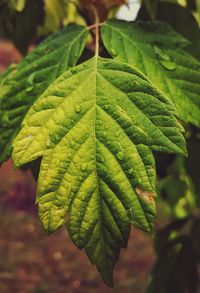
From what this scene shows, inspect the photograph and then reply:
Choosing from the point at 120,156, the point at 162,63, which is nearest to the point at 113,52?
the point at 162,63

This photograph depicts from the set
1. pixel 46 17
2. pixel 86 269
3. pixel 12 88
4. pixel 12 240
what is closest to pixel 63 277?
pixel 86 269

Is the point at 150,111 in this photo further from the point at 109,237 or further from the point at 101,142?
the point at 109,237

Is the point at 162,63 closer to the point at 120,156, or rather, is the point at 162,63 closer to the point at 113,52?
the point at 113,52

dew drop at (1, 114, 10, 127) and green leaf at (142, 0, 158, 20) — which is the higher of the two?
green leaf at (142, 0, 158, 20)

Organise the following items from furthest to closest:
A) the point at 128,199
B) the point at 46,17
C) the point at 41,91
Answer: the point at 46,17, the point at 41,91, the point at 128,199

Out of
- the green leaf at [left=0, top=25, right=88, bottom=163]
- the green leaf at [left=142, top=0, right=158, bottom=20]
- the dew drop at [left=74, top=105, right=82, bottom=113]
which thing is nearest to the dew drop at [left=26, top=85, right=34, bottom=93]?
the green leaf at [left=0, top=25, right=88, bottom=163]

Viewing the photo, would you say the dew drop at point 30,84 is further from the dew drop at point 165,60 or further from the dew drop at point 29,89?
the dew drop at point 165,60

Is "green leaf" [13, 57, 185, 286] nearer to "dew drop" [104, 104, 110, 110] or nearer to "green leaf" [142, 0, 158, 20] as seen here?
"dew drop" [104, 104, 110, 110]

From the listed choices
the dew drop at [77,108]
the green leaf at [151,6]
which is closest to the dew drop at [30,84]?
the dew drop at [77,108]
